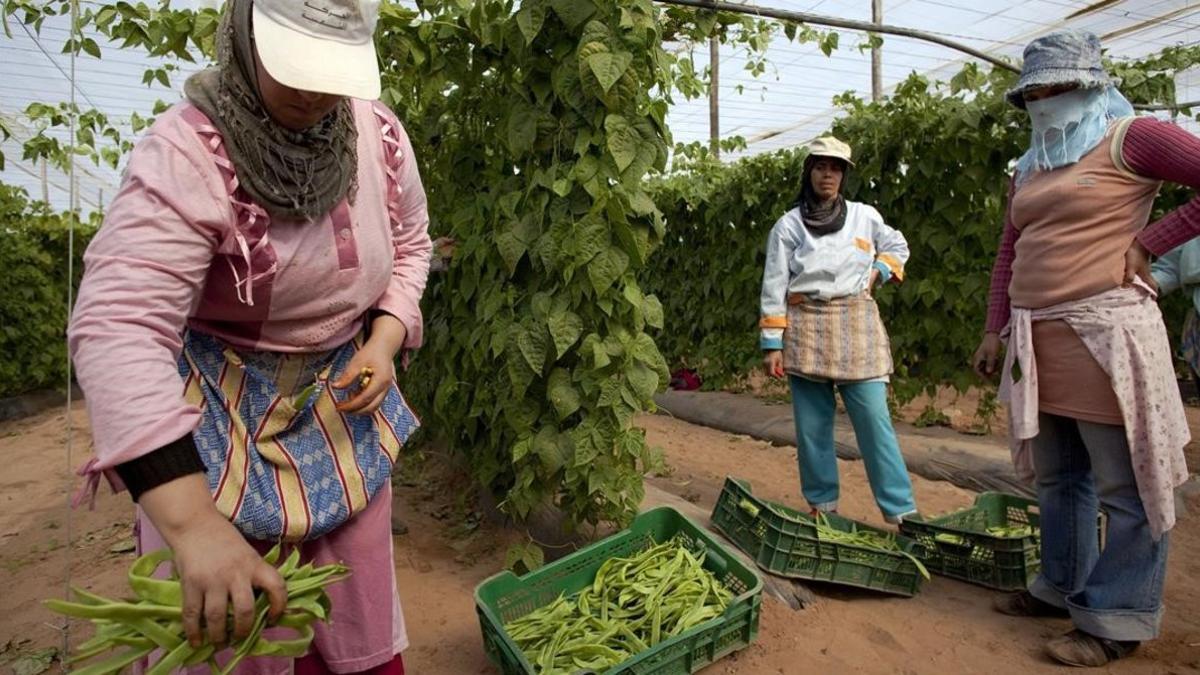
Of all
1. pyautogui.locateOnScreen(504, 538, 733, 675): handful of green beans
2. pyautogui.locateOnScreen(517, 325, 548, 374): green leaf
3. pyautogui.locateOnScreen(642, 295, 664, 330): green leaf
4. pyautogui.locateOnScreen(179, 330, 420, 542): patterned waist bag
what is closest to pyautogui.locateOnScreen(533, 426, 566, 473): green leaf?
pyautogui.locateOnScreen(517, 325, 548, 374): green leaf

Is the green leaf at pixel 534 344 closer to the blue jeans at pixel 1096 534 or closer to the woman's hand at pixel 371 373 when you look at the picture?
the woman's hand at pixel 371 373

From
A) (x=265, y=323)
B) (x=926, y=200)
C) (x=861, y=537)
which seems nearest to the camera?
(x=265, y=323)

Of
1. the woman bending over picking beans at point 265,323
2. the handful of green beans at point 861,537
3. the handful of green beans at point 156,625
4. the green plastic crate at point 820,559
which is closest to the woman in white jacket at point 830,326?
the handful of green beans at point 861,537

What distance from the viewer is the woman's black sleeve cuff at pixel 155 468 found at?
100cm

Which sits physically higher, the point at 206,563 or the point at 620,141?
the point at 620,141

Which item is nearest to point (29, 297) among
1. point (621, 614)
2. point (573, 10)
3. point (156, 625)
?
point (573, 10)

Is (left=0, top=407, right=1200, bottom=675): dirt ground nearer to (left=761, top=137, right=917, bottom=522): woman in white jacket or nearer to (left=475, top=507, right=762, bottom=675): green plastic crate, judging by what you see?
A: (left=475, top=507, right=762, bottom=675): green plastic crate

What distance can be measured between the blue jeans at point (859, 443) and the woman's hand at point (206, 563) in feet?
9.64

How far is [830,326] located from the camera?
348 centimetres

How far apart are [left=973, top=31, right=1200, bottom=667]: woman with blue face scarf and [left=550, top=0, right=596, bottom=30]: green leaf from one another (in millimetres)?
1473

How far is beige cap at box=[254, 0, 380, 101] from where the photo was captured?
109cm

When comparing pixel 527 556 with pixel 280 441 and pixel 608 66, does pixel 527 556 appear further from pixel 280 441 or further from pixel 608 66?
pixel 608 66

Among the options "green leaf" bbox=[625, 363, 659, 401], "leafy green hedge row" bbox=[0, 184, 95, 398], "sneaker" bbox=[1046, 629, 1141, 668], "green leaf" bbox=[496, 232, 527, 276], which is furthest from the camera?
"leafy green hedge row" bbox=[0, 184, 95, 398]

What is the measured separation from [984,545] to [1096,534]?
1.67 feet
